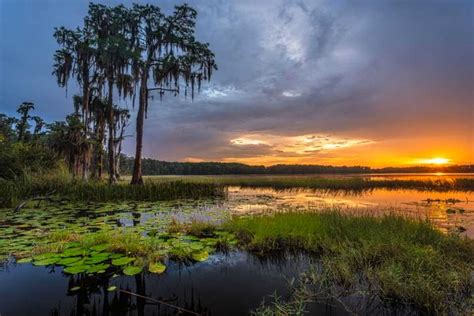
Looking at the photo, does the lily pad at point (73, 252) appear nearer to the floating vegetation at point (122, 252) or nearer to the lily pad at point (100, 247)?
the floating vegetation at point (122, 252)

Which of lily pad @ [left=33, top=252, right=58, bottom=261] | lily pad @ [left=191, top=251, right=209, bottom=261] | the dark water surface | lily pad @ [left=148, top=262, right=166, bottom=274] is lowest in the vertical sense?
the dark water surface

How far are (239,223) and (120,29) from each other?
1795 centimetres

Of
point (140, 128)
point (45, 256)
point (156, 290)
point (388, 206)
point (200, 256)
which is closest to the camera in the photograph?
point (156, 290)

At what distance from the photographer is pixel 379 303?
12.0 feet

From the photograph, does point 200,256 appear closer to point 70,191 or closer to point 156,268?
point 156,268

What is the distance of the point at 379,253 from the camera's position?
516 centimetres

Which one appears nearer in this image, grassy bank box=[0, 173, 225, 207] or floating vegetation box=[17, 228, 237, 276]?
floating vegetation box=[17, 228, 237, 276]

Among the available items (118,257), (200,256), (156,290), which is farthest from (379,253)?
(118,257)

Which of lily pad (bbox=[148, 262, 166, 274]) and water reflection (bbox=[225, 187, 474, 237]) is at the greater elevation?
lily pad (bbox=[148, 262, 166, 274])

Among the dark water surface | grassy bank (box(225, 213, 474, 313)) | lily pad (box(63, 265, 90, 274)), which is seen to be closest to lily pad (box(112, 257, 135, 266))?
the dark water surface

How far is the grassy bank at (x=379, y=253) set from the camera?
3732 millimetres

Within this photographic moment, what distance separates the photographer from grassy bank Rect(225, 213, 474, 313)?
12.2 feet

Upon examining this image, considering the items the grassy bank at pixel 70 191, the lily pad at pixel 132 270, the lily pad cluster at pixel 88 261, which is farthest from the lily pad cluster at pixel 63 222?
the lily pad at pixel 132 270

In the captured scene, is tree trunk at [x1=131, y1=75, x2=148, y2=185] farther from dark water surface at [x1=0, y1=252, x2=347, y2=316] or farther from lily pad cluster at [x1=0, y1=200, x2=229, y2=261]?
dark water surface at [x1=0, y1=252, x2=347, y2=316]
